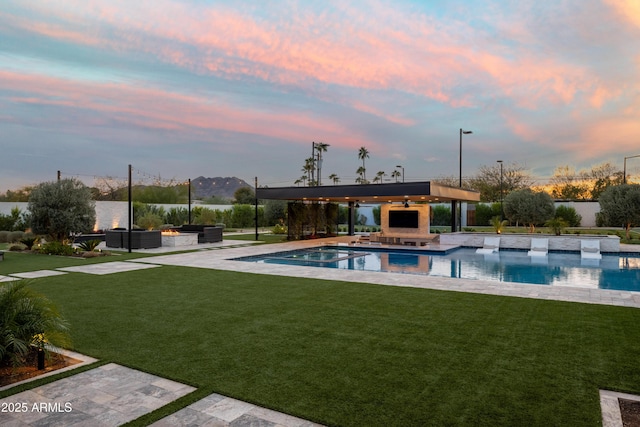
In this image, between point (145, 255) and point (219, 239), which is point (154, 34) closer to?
point (145, 255)

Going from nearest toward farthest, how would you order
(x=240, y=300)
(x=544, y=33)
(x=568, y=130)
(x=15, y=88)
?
(x=240, y=300)
(x=544, y=33)
(x=15, y=88)
(x=568, y=130)

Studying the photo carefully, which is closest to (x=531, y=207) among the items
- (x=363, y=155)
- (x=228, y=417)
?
(x=228, y=417)

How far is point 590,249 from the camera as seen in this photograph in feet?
58.6

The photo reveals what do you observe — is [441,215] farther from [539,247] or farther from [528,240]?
[539,247]

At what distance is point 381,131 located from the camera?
31172 millimetres

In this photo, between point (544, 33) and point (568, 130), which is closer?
point (544, 33)

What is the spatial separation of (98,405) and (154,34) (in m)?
15.7

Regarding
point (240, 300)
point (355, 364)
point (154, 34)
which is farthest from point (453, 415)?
point (154, 34)

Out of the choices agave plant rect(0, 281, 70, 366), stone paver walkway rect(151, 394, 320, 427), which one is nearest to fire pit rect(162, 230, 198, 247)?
agave plant rect(0, 281, 70, 366)

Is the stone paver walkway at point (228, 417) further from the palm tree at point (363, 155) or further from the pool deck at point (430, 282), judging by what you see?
the palm tree at point (363, 155)

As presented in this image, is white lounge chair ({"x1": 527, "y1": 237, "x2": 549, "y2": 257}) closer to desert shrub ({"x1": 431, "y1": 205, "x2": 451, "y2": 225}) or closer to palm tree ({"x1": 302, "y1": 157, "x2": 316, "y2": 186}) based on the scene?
desert shrub ({"x1": 431, "y1": 205, "x2": 451, "y2": 225})

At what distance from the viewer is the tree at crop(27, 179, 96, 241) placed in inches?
681

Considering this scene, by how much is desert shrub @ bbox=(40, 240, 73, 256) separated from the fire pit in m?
4.57

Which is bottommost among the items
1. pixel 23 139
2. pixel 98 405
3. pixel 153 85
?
pixel 98 405
